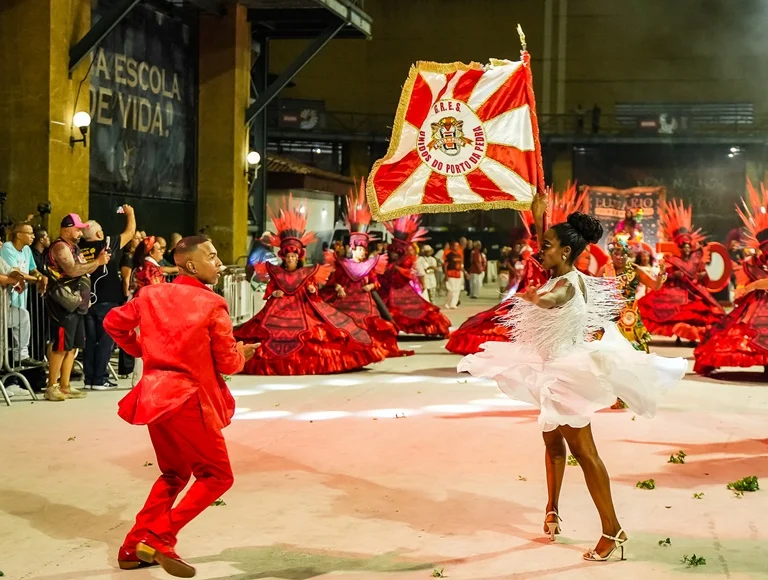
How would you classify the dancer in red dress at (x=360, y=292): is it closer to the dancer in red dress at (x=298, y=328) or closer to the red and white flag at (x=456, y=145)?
the dancer in red dress at (x=298, y=328)

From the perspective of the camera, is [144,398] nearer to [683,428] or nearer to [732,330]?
[683,428]

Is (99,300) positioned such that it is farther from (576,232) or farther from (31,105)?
(576,232)

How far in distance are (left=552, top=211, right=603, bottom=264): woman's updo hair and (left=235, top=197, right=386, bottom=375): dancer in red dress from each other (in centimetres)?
745

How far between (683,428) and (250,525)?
15.7 ft

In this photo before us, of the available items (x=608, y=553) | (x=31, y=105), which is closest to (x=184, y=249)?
(x=608, y=553)

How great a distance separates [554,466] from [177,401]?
210 centimetres

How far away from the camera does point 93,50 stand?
14047mm

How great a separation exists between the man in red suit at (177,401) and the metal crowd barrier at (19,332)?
543 cm

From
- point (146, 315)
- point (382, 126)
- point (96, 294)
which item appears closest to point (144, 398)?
point (146, 315)

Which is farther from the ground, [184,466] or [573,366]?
[573,366]

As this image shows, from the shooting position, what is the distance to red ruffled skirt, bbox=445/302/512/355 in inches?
553

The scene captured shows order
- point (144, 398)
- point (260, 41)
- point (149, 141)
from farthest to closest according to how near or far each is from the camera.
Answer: point (260, 41), point (149, 141), point (144, 398)

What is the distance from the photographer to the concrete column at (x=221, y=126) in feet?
64.0

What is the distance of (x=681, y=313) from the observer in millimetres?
16844
